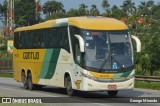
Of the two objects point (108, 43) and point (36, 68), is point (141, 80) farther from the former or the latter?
point (108, 43)

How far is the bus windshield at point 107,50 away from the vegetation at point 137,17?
21.9 metres

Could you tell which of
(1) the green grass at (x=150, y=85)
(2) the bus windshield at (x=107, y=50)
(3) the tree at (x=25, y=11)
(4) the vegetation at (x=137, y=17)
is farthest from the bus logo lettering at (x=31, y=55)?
(3) the tree at (x=25, y=11)

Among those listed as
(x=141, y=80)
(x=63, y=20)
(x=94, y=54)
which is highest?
(x=63, y=20)

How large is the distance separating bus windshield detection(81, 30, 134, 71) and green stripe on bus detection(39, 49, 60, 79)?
9.98 ft

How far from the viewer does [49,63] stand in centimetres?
2580

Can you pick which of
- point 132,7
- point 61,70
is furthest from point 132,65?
point 132,7

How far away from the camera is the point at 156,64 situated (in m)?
45.2

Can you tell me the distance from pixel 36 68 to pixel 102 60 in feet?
23.0

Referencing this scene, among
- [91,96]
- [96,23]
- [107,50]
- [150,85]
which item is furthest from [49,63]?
[150,85]

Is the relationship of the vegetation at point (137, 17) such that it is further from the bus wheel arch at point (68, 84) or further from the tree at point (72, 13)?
the bus wheel arch at point (68, 84)

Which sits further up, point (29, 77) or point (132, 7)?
point (132, 7)

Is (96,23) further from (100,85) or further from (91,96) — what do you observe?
(91,96)

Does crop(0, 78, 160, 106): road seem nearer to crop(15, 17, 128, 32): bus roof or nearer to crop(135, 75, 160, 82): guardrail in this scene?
crop(15, 17, 128, 32): bus roof

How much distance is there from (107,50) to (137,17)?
290 ft
